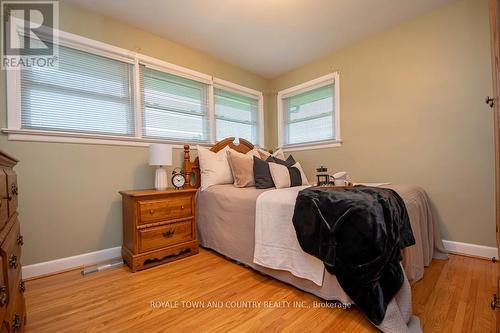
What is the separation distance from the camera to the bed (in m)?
1.21

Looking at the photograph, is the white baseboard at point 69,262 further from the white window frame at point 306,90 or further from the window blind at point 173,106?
the white window frame at point 306,90

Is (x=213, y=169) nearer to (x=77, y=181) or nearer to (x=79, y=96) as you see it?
(x=77, y=181)

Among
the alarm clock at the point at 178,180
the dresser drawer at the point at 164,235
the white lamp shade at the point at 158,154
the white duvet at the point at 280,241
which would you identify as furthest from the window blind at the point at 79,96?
the white duvet at the point at 280,241

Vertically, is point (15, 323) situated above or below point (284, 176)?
below

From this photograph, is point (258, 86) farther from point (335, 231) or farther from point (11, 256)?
point (11, 256)

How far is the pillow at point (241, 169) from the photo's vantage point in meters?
2.50

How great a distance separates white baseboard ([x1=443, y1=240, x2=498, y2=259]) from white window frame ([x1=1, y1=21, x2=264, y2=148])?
9.39 ft

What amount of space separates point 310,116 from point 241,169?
5.05 ft

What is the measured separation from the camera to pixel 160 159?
225 centimetres

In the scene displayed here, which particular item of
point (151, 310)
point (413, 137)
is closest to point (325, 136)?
point (413, 137)

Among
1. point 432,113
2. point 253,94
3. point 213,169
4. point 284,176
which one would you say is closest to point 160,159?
point 213,169

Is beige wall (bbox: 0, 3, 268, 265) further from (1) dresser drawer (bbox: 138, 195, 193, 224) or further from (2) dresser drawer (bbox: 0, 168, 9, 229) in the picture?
(2) dresser drawer (bbox: 0, 168, 9, 229)

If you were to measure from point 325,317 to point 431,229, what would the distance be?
144 cm

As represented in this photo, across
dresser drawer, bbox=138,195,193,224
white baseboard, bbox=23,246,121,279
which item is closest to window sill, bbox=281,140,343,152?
dresser drawer, bbox=138,195,193,224
